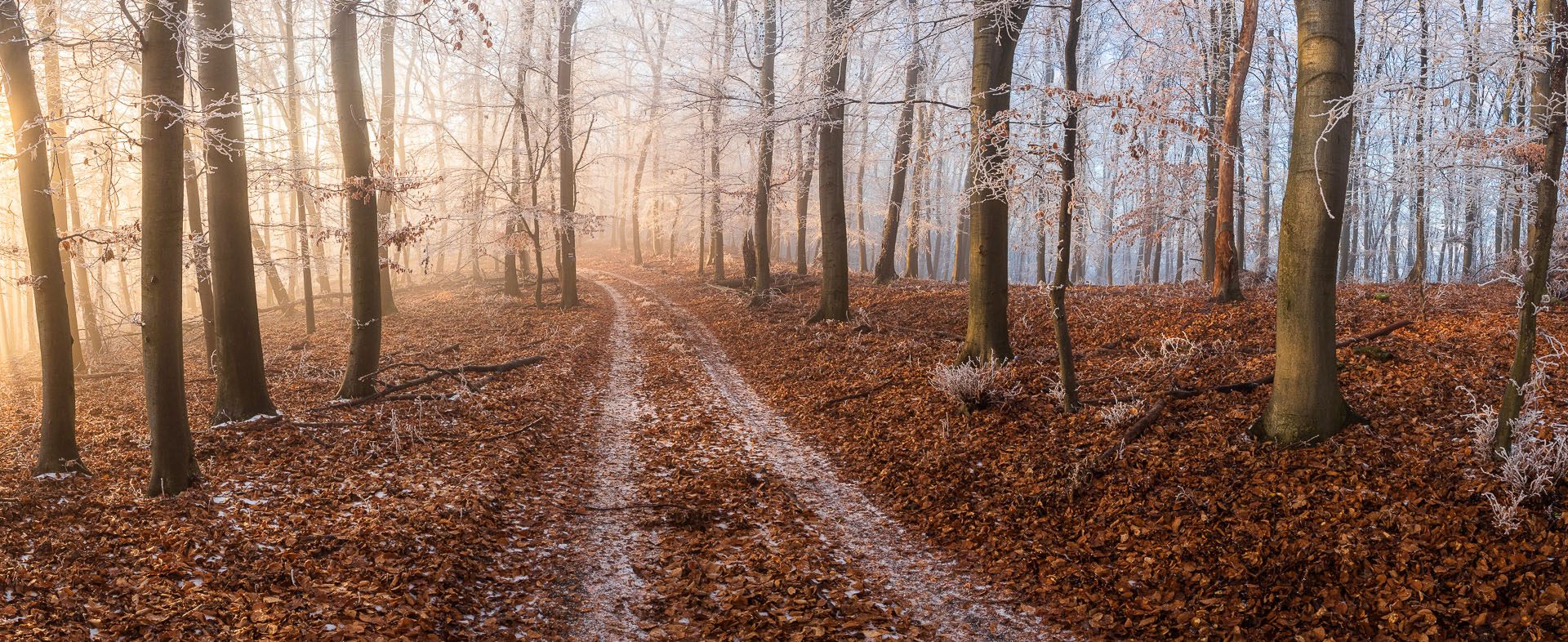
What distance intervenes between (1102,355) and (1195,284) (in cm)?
706

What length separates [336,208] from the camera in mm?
18984

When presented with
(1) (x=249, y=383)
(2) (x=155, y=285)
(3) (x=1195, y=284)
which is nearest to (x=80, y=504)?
(2) (x=155, y=285)

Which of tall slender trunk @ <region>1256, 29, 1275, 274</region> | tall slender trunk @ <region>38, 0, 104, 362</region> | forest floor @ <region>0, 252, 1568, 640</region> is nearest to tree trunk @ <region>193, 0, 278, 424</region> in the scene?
forest floor @ <region>0, 252, 1568, 640</region>

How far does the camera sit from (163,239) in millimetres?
5227

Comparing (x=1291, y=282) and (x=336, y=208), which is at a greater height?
(x=336, y=208)

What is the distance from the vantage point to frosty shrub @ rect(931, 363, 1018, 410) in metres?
7.82

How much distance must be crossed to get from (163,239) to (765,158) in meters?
14.9

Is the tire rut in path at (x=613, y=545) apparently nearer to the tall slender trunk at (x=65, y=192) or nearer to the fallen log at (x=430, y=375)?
the fallen log at (x=430, y=375)

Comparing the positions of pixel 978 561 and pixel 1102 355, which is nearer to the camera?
pixel 978 561

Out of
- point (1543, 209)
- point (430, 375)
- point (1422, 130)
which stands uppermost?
point (1422, 130)

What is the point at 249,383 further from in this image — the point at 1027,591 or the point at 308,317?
the point at 308,317

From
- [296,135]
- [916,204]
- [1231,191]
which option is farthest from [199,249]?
[916,204]

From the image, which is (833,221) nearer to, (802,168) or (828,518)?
(802,168)

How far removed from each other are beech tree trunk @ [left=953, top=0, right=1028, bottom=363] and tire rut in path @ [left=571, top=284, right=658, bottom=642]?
4618 mm
